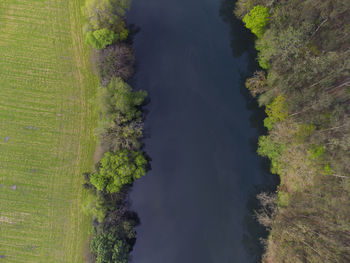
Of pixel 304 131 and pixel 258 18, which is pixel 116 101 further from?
pixel 304 131

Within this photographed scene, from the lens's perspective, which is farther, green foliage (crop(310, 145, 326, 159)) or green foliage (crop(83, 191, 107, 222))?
green foliage (crop(83, 191, 107, 222))

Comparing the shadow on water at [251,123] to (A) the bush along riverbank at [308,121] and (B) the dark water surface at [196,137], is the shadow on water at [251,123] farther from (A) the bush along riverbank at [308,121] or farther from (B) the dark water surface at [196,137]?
(A) the bush along riverbank at [308,121]

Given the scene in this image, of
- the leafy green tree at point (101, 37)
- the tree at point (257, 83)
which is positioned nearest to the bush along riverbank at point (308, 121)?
the tree at point (257, 83)

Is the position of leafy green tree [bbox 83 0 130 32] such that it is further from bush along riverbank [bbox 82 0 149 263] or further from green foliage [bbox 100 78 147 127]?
green foliage [bbox 100 78 147 127]

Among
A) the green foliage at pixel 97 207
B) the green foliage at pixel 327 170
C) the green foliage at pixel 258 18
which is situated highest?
the green foliage at pixel 258 18

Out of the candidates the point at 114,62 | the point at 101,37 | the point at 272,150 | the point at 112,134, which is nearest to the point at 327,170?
the point at 272,150

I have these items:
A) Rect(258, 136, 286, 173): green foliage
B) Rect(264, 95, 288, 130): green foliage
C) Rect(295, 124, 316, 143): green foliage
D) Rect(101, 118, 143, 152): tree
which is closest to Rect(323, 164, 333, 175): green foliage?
Rect(295, 124, 316, 143): green foliage

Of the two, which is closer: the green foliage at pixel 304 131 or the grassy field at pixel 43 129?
the green foliage at pixel 304 131

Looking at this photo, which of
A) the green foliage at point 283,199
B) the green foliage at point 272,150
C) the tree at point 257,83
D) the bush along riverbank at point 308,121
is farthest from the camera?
the tree at point 257,83
